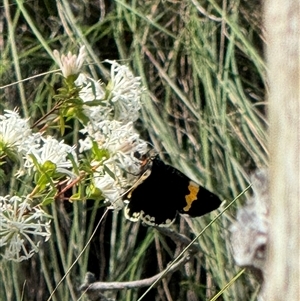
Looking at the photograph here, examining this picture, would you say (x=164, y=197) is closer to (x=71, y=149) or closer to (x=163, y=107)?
(x=71, y=149)

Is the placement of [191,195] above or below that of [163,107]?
below

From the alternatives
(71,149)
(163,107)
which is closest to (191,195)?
(71,149)

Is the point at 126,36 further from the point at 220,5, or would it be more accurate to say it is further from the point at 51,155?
the point at 51,155

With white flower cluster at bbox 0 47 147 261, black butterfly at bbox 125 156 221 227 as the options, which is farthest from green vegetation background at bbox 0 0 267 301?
white flower cluster at bbox 0 47 147 261

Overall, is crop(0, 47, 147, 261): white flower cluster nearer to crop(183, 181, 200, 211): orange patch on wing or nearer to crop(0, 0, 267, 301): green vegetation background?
crop(183, 181, 200, 211): orange patch on wing

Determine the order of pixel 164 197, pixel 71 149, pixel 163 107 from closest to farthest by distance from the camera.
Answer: pixel 71 149 < pixel 164 197 < pixel 163 107

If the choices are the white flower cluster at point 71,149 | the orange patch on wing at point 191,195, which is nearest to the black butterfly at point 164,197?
the orange patch on wing at point 191,195

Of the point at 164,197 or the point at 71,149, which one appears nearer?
the point at 71,149

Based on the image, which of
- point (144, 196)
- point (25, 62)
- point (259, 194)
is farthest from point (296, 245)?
point (25, 62)
